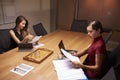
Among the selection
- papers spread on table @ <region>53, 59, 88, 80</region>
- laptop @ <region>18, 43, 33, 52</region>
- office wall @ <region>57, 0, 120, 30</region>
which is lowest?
papers spread on table @ <region>53, 59, 88, 80</region>

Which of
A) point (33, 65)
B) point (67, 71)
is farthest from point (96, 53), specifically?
point (33, 65)

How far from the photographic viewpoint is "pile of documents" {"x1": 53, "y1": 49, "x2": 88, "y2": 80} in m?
1.53

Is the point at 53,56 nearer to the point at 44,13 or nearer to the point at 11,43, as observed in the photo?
the point at 11,43

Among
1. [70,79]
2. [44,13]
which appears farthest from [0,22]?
[70,79]

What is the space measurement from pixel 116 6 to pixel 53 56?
10.4 ft

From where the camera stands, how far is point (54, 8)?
5145 mm

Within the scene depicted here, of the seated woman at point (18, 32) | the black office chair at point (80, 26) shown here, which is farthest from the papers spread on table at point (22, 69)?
the black office chair at point (80, 26)

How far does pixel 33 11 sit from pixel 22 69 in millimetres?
3074

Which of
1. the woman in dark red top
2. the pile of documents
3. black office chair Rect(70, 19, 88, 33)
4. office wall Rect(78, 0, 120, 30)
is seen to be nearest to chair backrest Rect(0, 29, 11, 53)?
the pile of documents

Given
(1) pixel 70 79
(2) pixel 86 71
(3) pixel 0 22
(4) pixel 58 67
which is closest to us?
(1) pixel 70 79

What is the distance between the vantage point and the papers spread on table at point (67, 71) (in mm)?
1526

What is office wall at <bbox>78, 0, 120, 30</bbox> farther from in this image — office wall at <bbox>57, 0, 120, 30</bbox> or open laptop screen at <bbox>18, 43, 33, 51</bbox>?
open laptop screen at <bbox>18, 43, 33, 51</bbox>

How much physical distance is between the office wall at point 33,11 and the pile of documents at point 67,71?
2313 millimetres

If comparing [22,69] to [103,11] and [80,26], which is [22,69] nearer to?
[80,26]
